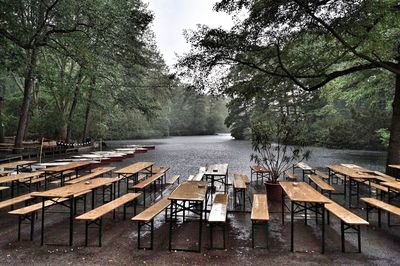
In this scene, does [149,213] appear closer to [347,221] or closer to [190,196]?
[190,196]

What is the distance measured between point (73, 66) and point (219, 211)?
2077cm

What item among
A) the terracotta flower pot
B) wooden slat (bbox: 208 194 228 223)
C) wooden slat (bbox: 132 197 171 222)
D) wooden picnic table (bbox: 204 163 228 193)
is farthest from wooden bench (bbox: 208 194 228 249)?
the terracotta flower pot

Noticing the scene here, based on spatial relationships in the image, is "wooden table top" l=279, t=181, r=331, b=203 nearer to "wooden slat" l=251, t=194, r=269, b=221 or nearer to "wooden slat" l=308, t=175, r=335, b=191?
"wooden slat" l=251, t=194, r=269, b=221

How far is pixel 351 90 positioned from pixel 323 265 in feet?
40.8

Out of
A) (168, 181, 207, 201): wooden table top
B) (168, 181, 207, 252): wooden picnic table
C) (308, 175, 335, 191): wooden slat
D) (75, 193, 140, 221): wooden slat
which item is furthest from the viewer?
(308, 175, 335, 191): wooden slat

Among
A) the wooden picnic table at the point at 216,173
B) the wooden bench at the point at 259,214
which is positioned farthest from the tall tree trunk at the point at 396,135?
the wooden bench at the point at 259,214

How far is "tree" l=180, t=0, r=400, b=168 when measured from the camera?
621 cm

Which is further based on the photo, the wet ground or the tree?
the tree

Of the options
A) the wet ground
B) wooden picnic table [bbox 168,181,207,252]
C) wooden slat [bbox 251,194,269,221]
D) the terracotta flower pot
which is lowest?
the wet ground

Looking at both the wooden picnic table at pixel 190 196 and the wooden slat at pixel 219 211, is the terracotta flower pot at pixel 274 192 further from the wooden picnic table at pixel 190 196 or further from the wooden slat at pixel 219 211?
the wooden picnic table at pixel 190 196

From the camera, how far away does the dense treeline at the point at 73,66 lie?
9.80 meters

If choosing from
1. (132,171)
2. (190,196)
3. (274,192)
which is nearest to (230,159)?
(274,192)

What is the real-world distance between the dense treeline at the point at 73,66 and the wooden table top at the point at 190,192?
4543mm

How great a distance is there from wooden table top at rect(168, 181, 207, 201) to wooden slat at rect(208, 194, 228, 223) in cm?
28
